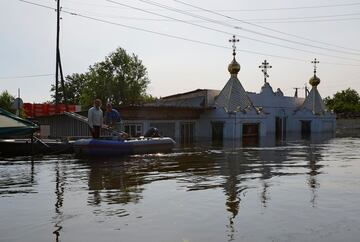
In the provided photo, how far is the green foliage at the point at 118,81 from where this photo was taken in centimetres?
6850

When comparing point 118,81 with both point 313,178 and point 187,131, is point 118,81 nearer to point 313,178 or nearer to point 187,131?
point 187,131

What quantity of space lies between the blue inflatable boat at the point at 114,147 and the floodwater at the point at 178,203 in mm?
3008

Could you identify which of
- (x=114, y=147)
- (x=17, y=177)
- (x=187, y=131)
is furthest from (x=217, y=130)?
(x=17, y=177)

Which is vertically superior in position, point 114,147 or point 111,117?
point 111,117

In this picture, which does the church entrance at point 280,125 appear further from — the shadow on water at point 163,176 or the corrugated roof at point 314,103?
the shadow on water at point 163,176

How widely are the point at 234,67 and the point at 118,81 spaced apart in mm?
30769

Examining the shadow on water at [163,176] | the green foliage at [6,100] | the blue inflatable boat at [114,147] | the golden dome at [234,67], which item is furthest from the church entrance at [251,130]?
the green foliage at [6,100]

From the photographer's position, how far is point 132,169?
52.7ft

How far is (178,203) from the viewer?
32.7 feet

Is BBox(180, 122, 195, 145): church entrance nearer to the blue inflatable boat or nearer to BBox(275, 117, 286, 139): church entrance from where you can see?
BBox(275, 117, 286, 139): church entrance

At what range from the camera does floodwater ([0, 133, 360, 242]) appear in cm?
745

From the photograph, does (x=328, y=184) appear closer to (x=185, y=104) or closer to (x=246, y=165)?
(x=246, y=165)

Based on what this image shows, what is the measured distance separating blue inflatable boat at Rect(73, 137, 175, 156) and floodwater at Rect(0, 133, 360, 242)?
301 cm

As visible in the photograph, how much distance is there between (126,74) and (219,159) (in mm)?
52445
